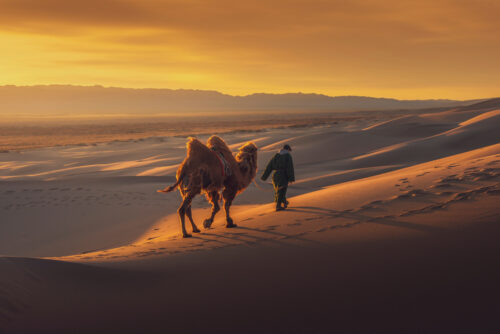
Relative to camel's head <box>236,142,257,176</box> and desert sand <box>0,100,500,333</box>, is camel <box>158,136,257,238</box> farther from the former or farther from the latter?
desert sand <box>0,100,500,333</box>

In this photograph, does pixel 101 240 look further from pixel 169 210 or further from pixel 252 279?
pixel 252 279

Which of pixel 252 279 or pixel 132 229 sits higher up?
pixel 252 279

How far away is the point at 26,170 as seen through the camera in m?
26.5

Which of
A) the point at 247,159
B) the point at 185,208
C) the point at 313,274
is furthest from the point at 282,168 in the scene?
the point at 313,274

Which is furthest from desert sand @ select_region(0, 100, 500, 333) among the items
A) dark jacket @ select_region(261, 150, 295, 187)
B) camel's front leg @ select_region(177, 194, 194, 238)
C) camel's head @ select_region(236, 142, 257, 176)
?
camel's head @ select_region(236, 142, 257, 176)

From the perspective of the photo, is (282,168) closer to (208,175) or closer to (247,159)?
(247,159)

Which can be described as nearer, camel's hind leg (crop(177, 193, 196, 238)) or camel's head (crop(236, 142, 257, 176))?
camel's hind leg (crop(177, 193, 196, 238))

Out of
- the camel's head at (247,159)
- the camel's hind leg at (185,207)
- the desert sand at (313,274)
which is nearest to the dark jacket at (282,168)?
the camel's head at (247,159)

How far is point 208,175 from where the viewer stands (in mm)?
7367

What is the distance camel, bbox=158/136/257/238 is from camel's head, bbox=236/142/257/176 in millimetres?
15

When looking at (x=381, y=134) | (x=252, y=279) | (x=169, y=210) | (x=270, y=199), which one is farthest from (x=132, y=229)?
(x=381, y=134)

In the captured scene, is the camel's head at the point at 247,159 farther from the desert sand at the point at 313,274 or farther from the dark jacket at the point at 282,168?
the desert sand at the point at 313,274

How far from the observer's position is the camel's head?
8366 millimetres

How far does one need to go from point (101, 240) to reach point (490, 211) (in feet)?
26.4
